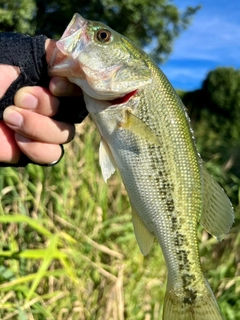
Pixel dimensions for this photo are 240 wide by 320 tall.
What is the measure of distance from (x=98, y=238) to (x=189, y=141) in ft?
5.83

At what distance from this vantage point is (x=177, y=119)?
1.78m

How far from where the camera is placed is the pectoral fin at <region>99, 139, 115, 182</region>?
1.74m

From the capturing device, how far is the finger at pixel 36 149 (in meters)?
1.88

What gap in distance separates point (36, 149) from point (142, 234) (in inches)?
20.1

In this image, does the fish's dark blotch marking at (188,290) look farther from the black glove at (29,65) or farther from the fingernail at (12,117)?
the fingernail at (12,117)

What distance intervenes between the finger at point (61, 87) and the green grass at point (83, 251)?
1234mm

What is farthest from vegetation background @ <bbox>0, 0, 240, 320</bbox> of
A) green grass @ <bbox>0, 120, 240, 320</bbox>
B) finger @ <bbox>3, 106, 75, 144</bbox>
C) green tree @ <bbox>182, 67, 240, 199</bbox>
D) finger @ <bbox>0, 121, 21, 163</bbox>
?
green tree @ <bbox>182, 67, 240, 199</bbox>

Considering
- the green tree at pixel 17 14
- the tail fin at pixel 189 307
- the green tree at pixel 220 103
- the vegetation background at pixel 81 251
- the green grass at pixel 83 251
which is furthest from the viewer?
the green tree at pixel 17 14

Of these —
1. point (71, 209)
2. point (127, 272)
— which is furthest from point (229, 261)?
point (71, 209)

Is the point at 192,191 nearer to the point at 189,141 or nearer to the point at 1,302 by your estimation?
the point at 189,141

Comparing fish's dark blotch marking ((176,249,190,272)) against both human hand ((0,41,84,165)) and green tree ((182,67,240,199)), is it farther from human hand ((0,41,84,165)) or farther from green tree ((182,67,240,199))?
green tree ((182,67,240,199))

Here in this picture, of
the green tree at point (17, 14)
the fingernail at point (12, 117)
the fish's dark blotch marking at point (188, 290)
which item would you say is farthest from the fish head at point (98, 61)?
the green tree at point (17, 14)

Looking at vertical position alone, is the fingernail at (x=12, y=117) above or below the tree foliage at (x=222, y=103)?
above

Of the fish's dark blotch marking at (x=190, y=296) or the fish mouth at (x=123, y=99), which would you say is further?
the fish's dark blotch marking at (x=190, y=296)
